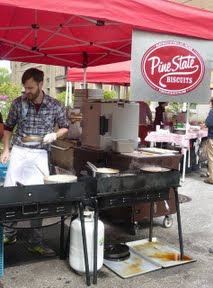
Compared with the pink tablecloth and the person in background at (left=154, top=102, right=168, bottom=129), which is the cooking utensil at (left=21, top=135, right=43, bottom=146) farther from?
the person in background at (left=154, top=102, right=168, bottom=129)

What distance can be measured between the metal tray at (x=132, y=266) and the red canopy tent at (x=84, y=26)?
2.21 metres

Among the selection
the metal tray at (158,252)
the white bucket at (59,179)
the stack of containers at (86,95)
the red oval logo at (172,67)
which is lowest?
the metal tray at (158,252)

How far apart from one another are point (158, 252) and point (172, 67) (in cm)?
194

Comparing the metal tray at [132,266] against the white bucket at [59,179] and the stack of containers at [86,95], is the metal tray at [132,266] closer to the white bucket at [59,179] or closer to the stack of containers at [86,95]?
the white bucket at [59,179]

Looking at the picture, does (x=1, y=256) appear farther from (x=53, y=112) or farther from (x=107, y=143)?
(x=107, y=143)

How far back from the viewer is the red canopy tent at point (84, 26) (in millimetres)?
2926

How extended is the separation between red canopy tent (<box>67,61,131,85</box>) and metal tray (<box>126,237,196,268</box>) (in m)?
5.22

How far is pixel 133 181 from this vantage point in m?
3.35

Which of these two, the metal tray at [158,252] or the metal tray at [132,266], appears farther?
the metal tray at [158,252]

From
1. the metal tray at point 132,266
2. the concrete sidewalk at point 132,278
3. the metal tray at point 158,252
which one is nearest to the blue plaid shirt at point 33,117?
the concrete sidewalk at point 132,278

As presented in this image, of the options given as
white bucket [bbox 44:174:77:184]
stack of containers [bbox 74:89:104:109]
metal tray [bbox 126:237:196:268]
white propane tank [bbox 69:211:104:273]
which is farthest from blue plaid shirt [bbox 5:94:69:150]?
stack of containers [bbox 74:89:104:109]

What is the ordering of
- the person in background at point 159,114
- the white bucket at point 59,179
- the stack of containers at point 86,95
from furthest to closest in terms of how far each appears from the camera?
the person in background at point 159,114 → the stack of containers at point 86,95 → the white bucket at point 59,179

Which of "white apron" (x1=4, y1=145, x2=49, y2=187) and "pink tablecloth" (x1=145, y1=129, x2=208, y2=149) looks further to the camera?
"pink tablecloth" (x1=145, y1=129, x2=208, y2=149)

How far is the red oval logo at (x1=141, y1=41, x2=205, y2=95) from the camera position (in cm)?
334
